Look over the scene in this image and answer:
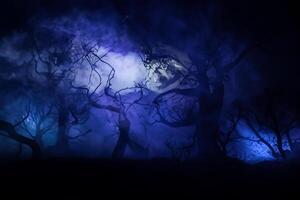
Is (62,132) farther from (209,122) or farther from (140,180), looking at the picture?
(140,180)

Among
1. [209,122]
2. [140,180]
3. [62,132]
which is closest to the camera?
[140,180]

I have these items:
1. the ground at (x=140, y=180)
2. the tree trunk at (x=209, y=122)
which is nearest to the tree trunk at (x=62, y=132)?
the tree trunk at (x=209, y=122)

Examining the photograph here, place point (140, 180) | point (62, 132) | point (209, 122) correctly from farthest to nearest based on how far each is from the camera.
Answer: point (62, 132) < point (209, 122) < point (140, 180)

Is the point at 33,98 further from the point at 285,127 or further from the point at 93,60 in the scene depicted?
the point at 285,127

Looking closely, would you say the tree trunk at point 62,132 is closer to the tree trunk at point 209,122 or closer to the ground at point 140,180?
the tree trunk at point 209,122

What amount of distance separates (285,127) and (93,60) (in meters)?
22.5

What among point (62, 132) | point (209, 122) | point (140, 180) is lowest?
point (140, 180)

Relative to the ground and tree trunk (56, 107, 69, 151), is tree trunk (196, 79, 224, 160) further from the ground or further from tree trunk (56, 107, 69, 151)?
tree trunk (56, 107, 69, 151)

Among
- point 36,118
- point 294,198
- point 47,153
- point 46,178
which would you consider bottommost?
point 294,198

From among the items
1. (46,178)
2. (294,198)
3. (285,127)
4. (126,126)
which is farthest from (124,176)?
(285,127)

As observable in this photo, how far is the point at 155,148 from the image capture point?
119 ft

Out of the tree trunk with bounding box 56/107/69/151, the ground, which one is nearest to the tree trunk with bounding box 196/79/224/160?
the ground

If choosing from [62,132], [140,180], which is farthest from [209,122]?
[62,132]

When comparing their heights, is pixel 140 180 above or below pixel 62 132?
below
